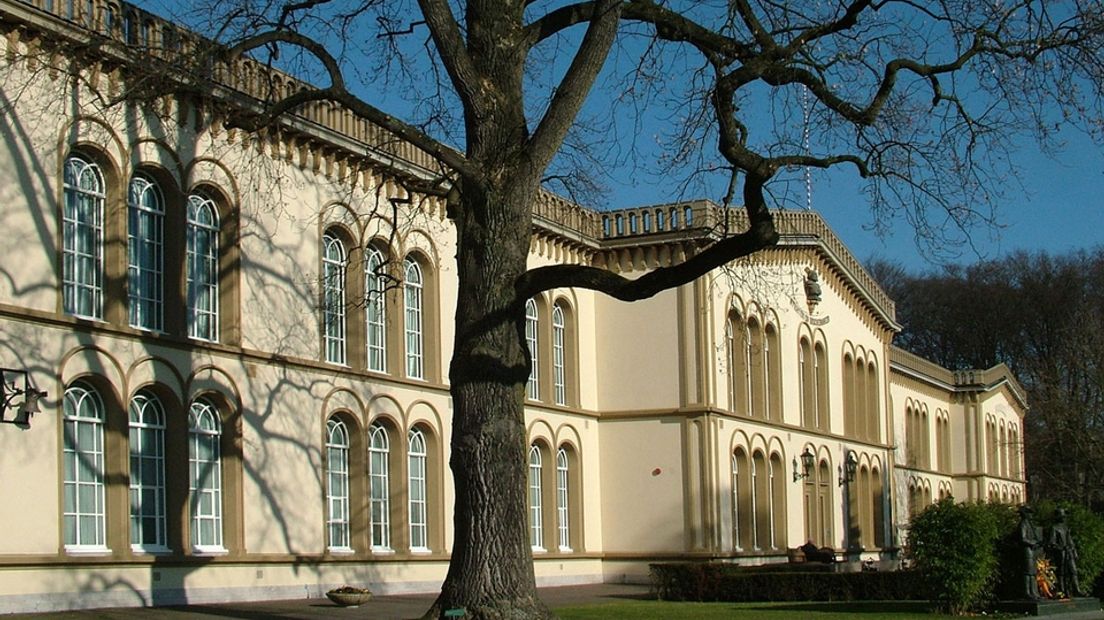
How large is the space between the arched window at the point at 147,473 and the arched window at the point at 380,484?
223 inches

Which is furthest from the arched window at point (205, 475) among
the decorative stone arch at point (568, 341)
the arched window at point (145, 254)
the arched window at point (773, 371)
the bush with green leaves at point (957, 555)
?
the arched window at point (773, 371)

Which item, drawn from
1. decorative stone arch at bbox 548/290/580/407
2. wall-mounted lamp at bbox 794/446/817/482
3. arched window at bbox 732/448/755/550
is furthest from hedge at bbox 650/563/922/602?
wall-mounted lamp at bbox 794/446/817/482

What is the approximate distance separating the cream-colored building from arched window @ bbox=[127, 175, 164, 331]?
0.04 meters

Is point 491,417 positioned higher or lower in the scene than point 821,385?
lower

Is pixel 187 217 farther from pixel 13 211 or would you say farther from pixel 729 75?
pixel 729 75

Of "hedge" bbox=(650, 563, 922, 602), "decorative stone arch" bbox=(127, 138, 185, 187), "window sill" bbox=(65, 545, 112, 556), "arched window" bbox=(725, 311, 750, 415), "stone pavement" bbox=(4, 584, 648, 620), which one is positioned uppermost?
"decorative stone arch" bbox=(127, 138, 185, 187)

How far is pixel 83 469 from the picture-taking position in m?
21.2

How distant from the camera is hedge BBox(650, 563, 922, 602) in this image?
27.7 meters

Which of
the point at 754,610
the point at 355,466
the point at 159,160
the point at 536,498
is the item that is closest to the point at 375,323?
the point at 355,466

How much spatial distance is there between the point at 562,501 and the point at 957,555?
46.2 ft

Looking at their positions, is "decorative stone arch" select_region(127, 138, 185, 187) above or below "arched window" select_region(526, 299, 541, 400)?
above

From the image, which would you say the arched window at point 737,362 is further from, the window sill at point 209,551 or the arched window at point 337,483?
the window sill at point 209,551

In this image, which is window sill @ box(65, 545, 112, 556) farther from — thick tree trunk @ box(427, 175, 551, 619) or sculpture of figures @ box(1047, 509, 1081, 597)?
sculpture of figures @ box(1047, 509, 1081, 597)

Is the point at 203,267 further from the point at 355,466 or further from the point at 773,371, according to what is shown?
the point at 773,371
